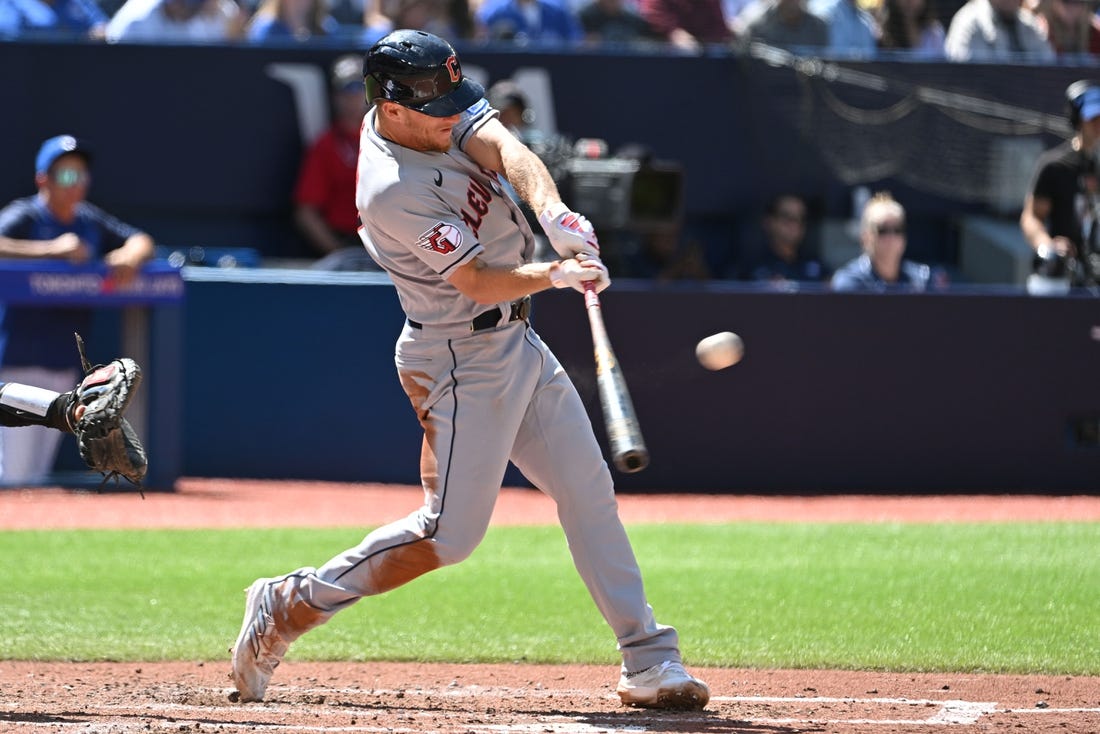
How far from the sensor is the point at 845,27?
43.1ft

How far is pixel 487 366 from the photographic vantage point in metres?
4.79

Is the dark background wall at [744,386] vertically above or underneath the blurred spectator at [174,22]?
underneath

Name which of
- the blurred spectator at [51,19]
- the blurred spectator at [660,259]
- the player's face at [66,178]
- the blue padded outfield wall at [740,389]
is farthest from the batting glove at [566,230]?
the blurred spectator at [51,19]

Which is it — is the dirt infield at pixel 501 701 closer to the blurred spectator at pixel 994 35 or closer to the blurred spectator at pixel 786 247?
the blurred spectator at pixel 786 247

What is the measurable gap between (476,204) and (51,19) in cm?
807

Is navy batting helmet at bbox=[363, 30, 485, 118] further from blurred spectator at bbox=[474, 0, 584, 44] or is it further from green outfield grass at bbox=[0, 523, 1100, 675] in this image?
blurred spectator at bbox=[474, 0, 584, 44]

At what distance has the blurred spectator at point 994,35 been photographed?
1295 cm

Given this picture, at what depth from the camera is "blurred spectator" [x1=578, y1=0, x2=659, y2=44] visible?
13109 millimetres

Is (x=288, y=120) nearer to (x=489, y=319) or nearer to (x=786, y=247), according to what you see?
(x=786, y=247)

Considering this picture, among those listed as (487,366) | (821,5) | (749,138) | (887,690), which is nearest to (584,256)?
(487,366)

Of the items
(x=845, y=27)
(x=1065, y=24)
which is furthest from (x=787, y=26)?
(x=1065, y=24)

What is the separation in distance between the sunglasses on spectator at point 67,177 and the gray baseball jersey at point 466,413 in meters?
5.14

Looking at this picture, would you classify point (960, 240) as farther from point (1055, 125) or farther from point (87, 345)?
point (87, 345)

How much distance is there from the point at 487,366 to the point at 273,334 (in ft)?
18.9
